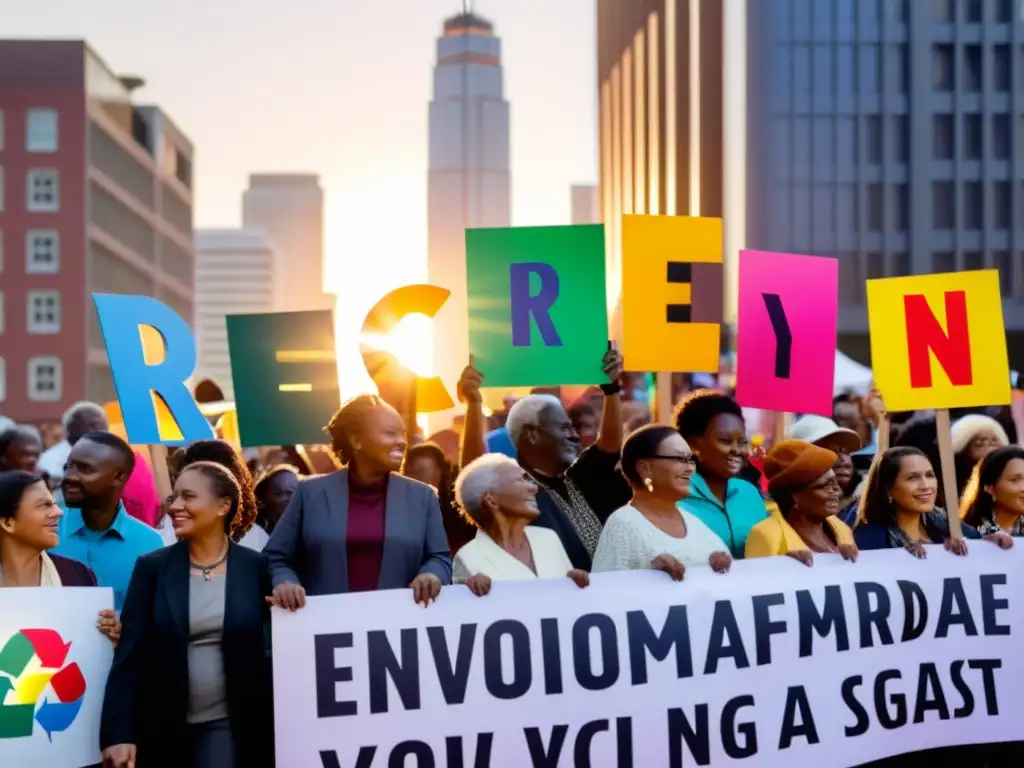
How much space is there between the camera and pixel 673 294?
Answer: 25.5ft

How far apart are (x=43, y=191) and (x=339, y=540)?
78090 mm

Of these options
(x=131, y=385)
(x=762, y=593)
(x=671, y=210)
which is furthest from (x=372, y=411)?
(x=671, y=210)

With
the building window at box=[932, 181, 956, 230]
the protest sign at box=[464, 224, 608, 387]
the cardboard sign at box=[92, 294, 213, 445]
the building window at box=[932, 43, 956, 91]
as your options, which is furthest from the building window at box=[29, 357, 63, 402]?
the protest sign at box=[464, 224, 608, 387]

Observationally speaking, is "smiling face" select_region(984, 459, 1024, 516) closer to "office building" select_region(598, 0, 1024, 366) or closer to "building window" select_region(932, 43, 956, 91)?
"office building" select_region(598, 0, 1024, 366)

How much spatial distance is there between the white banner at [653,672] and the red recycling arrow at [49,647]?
0.66 meters

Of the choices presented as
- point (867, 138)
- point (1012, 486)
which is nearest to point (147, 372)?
point (1012, 486)

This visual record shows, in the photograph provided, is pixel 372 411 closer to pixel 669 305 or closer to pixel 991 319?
pixel 669 305

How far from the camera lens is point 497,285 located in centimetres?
782

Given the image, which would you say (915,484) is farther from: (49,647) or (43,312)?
(43,312)

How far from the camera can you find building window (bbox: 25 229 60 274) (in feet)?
262

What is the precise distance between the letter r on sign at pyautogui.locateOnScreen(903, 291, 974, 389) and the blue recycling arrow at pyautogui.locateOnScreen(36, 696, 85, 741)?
13.0 ft

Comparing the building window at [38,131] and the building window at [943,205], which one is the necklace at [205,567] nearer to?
the building window at [943,205]

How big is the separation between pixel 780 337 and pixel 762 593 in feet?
7.09

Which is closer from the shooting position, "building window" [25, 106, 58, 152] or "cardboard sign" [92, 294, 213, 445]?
"cardboard sign" [92, 294, 213, 445]
